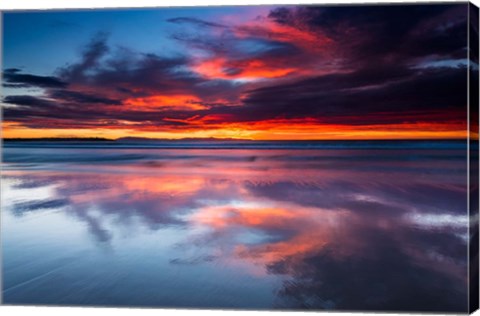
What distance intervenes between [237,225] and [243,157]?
1.40 feet

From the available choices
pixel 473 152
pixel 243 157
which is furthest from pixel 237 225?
pixel 473 152

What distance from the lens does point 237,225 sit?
3.68 metres

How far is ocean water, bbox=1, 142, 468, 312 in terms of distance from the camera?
3.53m

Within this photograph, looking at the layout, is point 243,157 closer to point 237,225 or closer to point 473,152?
point 237,225

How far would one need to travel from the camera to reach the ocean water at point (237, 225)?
353cm

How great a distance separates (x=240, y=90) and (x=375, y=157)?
94 centimetres

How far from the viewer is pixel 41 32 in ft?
12.6

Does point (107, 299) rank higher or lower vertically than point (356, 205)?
lower

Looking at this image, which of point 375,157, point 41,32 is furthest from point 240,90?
point 41,32

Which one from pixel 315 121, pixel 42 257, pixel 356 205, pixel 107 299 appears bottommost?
pixel 107 299

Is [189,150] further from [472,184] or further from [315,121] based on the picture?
[472,184]

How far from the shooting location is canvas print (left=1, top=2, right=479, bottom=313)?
3.53m

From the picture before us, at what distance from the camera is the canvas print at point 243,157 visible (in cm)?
353

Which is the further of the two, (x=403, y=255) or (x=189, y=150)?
(x=189, y=150)
